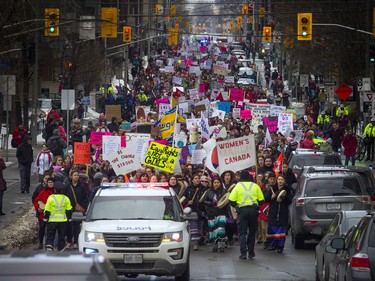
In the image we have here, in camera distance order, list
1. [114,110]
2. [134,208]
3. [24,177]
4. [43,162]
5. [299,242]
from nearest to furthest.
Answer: [134,208] < [299,242] < [43,162] < [24,177] < [114,110]

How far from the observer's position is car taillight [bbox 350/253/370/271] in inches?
484

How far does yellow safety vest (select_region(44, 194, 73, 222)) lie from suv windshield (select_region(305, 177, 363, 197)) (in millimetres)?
4281

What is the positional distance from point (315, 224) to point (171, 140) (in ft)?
41.4

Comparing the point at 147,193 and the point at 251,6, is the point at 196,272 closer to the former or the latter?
the point at 147,193

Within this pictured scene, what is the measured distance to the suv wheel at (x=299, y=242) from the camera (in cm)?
2191

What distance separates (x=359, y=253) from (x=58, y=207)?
8432 millimetres

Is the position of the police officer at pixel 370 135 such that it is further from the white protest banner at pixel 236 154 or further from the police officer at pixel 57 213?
the police officer at pixel 57 213

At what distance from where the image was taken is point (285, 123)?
40375mm

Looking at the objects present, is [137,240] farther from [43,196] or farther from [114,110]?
[114,110]

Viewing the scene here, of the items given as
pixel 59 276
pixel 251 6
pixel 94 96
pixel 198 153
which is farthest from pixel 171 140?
pixel 251 6

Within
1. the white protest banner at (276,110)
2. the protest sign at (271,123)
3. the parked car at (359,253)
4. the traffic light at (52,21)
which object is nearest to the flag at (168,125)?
the traffic light at (52,21)

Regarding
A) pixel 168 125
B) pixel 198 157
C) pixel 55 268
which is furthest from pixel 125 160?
pixel 55 268

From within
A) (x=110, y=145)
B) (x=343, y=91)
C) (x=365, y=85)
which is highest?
(x=365, y=85)

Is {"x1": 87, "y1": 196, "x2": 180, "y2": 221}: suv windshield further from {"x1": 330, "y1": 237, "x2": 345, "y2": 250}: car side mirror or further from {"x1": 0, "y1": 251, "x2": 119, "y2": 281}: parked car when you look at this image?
{"x1": 0, "y1": 251, "x2": 119, "y2": 281}: parked car
